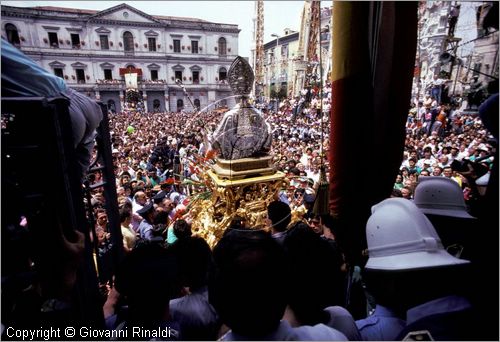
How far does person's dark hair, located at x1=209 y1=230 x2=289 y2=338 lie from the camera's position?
1.13m

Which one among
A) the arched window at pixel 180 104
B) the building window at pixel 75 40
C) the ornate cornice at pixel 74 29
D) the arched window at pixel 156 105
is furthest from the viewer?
the arched window at pixel 180 104

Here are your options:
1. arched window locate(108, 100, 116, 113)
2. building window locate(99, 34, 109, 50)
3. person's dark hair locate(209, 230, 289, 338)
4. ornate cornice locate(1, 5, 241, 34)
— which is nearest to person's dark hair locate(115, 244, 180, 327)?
person's dark hair locate(209, 230, 289, 338)

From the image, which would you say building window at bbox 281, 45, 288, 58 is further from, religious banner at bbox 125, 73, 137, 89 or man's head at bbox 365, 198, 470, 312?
man's head at bbox 365, 198, 470, 312

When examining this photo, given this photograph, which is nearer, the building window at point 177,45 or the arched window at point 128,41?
the arched window at point 128,41

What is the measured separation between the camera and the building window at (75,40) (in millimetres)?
37719

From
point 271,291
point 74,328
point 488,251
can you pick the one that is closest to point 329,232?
point 488,251

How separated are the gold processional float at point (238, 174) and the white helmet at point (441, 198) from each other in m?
1.93

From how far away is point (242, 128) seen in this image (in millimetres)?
4016

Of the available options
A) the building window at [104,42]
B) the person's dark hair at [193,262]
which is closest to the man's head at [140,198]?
the person's dark hair at [193,262]

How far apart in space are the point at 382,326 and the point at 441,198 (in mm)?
1144

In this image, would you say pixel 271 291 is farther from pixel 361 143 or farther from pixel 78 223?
pixel 361 143

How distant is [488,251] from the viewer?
4.06ft

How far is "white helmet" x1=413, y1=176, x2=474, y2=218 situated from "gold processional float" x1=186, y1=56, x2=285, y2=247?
1934 millimetres

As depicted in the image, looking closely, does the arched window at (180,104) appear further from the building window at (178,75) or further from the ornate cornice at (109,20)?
the ornate cornice at (109,20)
